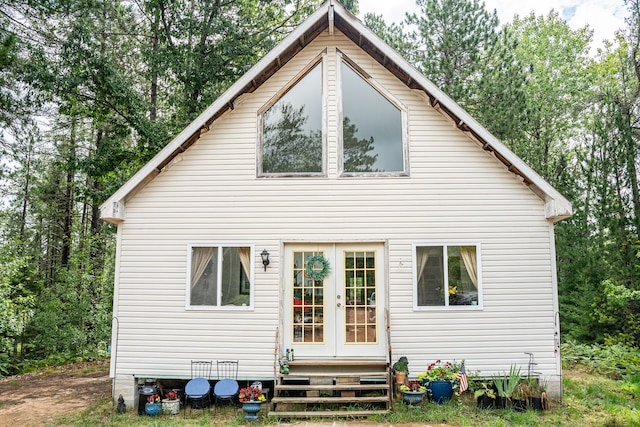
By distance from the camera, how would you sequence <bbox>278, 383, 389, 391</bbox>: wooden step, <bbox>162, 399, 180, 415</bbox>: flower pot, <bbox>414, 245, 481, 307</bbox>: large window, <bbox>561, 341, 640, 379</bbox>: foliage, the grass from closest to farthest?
the grass < <bbox>278, 383, 389, 391</bbox>: wooden step < <bbox>162, 399, 180, 415</bbox>: flower pot < <bbox>414, 245, 481, 307</bbox>: large window < <bbox>561, 341, 640, 379</bbox>: foliage

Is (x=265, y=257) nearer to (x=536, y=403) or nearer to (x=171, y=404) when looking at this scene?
(x=171, y=404)

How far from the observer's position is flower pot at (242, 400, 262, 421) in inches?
270

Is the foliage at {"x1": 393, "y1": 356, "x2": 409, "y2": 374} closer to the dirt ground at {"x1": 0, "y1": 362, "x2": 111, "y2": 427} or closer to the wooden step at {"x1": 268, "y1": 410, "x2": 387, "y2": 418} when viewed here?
the wooden step at {"x1": 268, "y1": 410, "x2": 387, "y2": 418}

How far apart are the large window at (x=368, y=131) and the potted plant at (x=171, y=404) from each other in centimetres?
488

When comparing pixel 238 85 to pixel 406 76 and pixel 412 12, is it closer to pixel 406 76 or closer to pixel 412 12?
pixel 406 76

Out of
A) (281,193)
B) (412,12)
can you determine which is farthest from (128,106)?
(412,12)

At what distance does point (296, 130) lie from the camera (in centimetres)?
841

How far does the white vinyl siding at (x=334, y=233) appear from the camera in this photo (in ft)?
25.6

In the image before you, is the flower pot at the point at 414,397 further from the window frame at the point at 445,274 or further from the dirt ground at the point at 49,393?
the dirt ground at the point at 49,393

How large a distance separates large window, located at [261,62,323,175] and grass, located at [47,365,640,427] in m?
4.24

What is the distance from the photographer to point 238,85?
7898mm

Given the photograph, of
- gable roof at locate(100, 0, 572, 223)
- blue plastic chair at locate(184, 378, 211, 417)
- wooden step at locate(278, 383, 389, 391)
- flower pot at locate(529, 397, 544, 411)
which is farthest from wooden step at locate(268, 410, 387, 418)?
gable roof at locate(100, 0, 572, 223)

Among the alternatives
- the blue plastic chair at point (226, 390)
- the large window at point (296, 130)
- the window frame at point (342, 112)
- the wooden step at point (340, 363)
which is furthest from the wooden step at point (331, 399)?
the large window at point (296, 130)

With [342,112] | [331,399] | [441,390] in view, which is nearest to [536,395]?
[441,390]
